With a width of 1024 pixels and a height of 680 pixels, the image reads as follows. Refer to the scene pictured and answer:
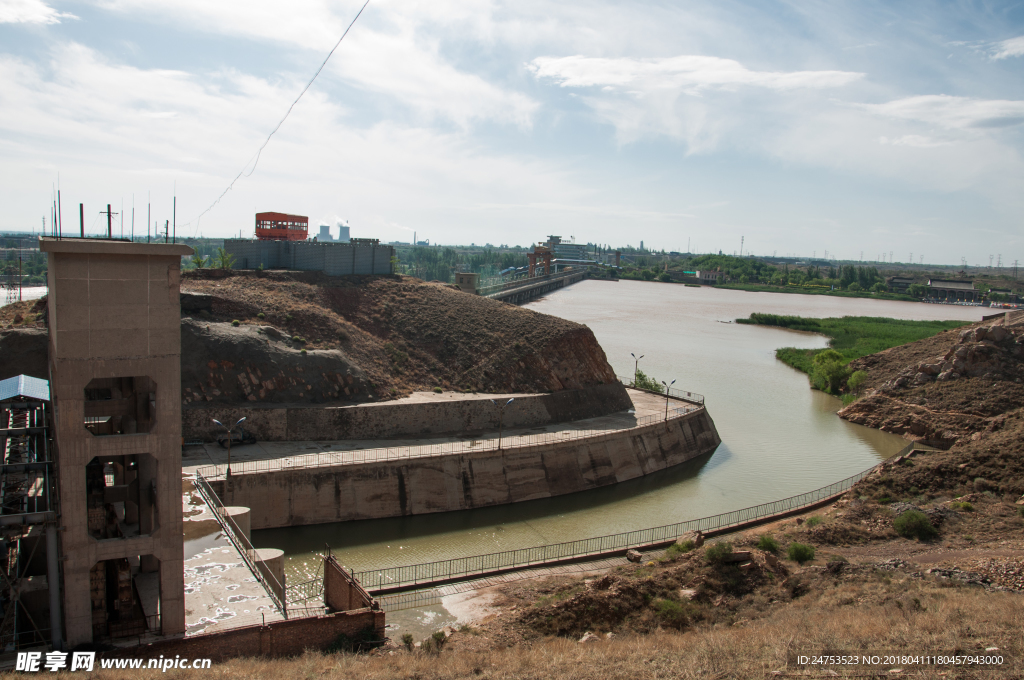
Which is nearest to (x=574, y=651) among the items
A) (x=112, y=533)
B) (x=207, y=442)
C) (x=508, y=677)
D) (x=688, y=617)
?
(x=508, y=677)

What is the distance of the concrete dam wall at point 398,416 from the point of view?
3238 centimetres

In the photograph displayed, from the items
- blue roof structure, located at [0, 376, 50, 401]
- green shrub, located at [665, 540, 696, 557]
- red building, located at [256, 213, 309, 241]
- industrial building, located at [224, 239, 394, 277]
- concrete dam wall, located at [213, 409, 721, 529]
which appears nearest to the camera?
blue roof structure, located at [0, 376, 50, 401]

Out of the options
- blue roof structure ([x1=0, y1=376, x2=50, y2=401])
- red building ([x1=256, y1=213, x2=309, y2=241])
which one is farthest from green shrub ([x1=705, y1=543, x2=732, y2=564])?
red building ([x1=256, y1=213, x2=309, y2=241])

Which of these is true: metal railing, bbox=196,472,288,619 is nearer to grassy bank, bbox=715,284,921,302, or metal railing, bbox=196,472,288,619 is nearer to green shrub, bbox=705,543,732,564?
green shrub, bbox=705,543,732,564

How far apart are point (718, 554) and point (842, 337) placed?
78.3m

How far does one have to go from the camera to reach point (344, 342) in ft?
135

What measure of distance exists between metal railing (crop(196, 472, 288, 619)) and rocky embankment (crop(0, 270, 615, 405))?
814 centimetres

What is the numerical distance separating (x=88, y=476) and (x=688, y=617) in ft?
54.7

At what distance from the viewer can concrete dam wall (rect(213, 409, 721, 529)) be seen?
2784cm

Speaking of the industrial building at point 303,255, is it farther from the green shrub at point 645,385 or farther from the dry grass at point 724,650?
the dry grass at point 724,650

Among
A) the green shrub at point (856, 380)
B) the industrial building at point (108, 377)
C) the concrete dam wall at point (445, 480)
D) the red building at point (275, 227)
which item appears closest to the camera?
the industrial building at point (108, 377)

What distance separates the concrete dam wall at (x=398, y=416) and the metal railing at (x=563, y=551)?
10.3 metres

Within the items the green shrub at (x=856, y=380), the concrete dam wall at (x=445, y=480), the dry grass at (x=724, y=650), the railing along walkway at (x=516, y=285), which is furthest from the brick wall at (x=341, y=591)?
the railing along walkway at (x=516, y=285)

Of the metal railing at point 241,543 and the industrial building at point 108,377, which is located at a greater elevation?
the industrial building at point 108,377
